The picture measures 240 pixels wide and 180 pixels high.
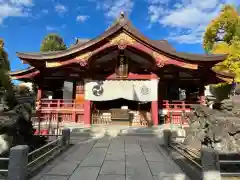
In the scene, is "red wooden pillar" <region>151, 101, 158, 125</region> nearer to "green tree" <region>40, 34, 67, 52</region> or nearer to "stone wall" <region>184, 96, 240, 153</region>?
"stone wall" <region>184, 96, 240, 153</region>

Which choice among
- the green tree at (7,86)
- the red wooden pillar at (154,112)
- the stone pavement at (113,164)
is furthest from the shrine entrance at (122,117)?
the green tree at (7,86)

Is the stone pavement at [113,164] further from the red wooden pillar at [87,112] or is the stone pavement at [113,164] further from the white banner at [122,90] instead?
the white banner at [122,90]

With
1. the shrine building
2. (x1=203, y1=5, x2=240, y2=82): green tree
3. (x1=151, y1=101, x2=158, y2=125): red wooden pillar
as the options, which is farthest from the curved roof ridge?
(x1=203, y1=5, x2=240, y2=82): green tree

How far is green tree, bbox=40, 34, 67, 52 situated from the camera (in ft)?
148

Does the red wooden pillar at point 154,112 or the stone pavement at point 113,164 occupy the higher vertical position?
the red wooden pillar at point 154,112

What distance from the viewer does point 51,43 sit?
45.5 meters

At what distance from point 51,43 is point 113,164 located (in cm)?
4336

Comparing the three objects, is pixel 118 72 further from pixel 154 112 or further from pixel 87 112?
pixel 154 112

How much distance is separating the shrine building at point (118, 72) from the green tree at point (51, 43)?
100ft

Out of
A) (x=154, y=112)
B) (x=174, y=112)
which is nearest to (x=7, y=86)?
(x=154, y=112)

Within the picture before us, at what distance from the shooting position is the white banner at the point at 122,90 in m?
14.7

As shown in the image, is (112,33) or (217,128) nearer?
(217,128)

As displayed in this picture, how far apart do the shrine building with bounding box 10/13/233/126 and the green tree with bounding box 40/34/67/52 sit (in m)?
30.5

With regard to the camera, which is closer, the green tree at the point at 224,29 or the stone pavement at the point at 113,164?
the stone pavement at the point at 113,164
